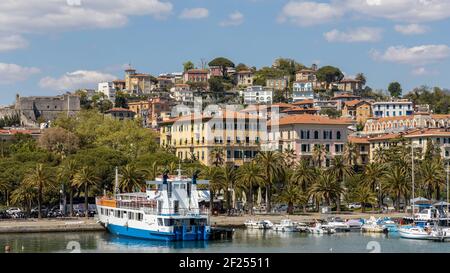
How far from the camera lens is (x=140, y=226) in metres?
76.9

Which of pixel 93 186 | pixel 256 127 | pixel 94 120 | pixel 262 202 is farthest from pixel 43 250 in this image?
pixel 94 120

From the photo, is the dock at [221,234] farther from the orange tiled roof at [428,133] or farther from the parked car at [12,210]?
the orange tiled roof at [428,133]

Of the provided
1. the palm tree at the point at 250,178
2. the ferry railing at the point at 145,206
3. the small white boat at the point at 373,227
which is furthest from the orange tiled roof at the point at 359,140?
the ferry railing at the point at 145,206

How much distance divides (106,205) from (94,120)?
8541 cm

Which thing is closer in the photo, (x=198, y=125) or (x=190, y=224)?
(x=190, y=224)

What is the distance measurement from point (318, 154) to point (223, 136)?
1450 centimetres

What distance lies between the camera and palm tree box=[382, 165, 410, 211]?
98562 millimetres

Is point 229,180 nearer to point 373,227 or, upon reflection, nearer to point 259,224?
point 259,224

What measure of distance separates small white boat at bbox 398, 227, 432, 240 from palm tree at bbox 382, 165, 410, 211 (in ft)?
66.9

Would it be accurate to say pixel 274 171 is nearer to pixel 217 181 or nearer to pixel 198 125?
pixel 217 181

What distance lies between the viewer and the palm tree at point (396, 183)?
98.6 metres

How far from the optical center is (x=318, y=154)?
419 ft

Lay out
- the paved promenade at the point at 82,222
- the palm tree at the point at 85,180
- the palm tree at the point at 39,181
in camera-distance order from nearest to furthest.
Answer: the paved promenade at the point at 82,222, the palm tree at the point at 39,181, the palm tree at the point at 85,180

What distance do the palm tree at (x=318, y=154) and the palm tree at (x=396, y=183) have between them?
89.4 ft
